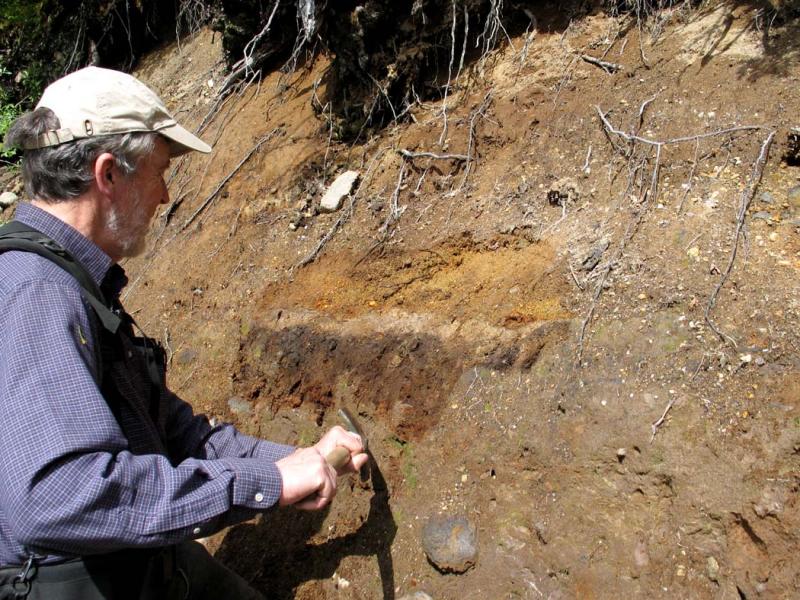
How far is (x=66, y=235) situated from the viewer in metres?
1.71

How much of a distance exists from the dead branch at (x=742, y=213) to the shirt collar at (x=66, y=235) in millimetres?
2214

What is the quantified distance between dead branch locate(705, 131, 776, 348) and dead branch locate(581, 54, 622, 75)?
1.04 m

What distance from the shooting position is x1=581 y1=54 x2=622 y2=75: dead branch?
11.8 ft

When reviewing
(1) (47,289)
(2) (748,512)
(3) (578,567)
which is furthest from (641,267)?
(1) (47,289)

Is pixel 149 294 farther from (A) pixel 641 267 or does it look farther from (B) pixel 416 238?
(A) pixel 641 267

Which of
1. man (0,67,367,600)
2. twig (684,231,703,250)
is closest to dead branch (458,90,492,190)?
twig (684,231,703,250)

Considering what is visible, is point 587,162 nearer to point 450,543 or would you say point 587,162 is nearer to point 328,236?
point 328,236

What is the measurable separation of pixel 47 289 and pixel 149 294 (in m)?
3.36

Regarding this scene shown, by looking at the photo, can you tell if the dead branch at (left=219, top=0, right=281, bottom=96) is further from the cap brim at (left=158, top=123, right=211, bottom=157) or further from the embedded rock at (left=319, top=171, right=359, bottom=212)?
the cap brim at (left=158, top=123, right=211, bottom=157)

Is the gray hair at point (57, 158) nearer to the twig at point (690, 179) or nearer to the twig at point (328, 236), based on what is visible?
the twig at point (328, 236)

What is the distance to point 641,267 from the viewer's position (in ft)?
9.00

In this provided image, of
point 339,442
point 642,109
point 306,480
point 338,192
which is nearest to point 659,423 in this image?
point 339,442

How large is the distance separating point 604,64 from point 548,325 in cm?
182

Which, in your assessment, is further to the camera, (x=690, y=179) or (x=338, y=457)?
(x=690, y=179)
